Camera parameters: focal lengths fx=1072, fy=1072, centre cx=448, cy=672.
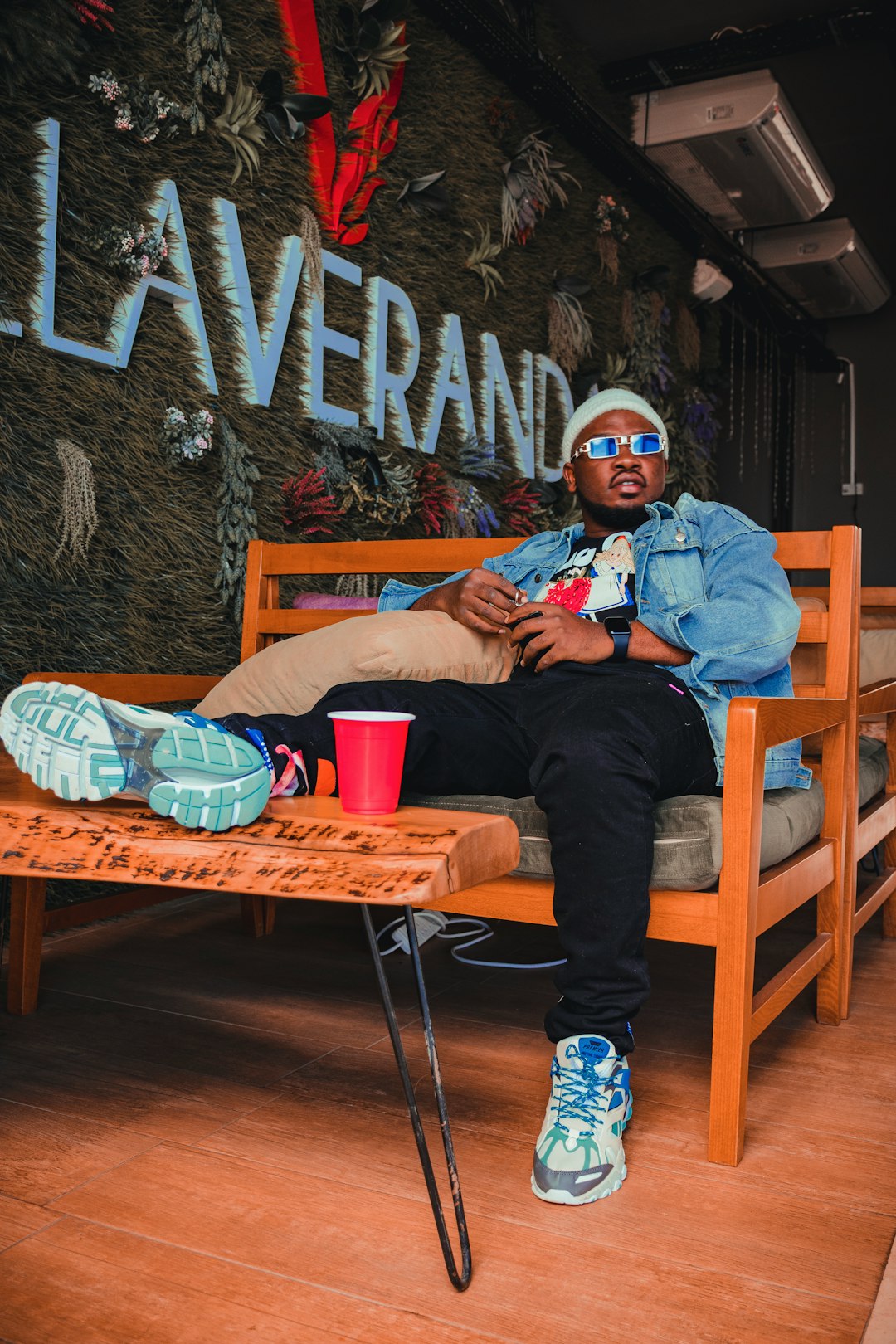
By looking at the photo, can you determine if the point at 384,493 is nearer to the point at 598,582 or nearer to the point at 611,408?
the point at 611,408

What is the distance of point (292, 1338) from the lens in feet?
3.16

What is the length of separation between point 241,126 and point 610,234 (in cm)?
242

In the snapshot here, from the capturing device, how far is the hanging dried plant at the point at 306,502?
9.86 feet

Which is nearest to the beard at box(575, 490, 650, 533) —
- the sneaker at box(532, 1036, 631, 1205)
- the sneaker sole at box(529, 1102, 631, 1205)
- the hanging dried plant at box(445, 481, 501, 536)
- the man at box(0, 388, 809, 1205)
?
the man at box(0, 388, 809, 1205)

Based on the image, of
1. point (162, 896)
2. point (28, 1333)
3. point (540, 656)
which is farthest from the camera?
point (162, 896)

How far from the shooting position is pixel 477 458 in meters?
3.77

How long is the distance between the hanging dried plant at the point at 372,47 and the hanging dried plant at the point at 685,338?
2594mm

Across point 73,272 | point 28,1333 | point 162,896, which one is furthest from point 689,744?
point 73,272

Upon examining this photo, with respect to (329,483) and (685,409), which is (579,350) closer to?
(685,409)

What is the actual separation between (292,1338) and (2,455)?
6.06ft

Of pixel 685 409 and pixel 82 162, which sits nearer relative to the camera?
pixel 82 162

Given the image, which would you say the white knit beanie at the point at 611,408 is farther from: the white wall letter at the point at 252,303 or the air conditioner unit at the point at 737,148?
the air conditioner unit at the point at 737,148

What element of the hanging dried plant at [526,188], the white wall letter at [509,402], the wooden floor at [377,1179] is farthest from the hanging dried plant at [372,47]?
the wooden floor at [377,1179]

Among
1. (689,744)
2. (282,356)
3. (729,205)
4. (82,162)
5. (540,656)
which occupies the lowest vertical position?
(689,744)
